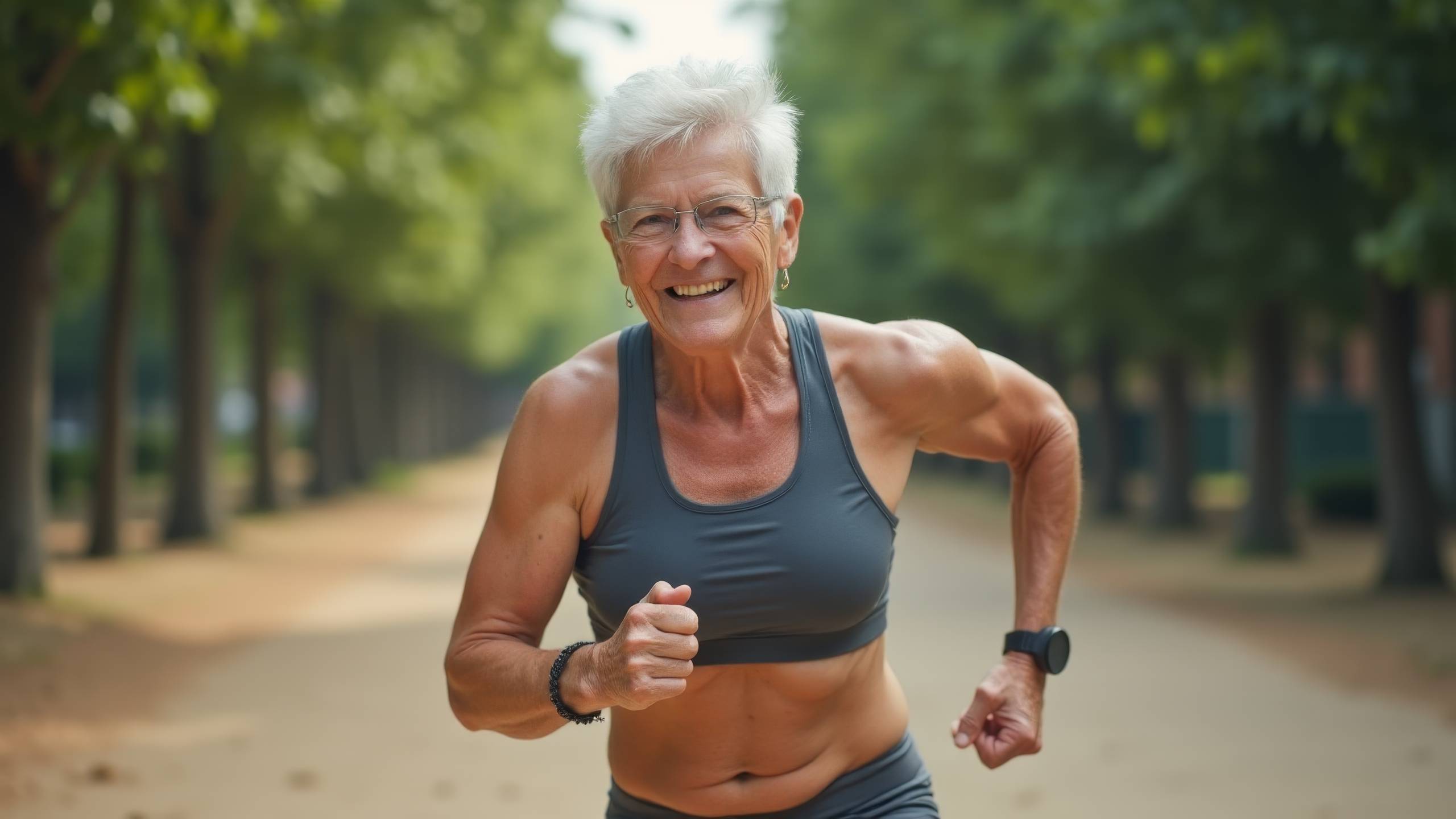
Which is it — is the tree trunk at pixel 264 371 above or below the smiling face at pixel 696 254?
above

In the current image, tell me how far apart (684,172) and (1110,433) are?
2468 cm

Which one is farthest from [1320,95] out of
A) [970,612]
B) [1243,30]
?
[970,612]

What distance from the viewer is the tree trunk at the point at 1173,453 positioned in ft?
78.3

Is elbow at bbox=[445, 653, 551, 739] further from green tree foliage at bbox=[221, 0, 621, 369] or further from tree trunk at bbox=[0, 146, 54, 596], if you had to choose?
green tree foliage at bbox=[221, 0, 621, 369]

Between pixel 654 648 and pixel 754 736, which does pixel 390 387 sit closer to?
pixel 754 736

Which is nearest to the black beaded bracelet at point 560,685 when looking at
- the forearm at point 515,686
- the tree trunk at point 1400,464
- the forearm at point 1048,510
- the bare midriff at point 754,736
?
the forearm at point 515,686

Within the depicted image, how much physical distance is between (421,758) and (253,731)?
1252mm

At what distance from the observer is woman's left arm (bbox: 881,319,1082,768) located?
10.3 ft

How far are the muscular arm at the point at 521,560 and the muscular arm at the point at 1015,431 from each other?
0.65 meters

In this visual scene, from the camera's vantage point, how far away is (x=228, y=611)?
14.8 meters

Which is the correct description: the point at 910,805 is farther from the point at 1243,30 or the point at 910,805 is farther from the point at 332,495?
the point at 332,495

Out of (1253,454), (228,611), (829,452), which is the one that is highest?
(1253,454)

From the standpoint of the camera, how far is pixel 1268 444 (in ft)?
63.7

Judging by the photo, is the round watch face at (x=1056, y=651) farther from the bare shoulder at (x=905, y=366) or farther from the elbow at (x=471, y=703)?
the elbow at (x=471, y=703)
